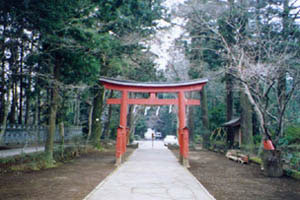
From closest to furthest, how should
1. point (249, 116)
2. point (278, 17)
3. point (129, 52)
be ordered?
point (278, 17), point (129, 52), point (249, 116)

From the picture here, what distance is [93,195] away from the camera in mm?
6141

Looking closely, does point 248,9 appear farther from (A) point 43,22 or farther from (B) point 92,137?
(B) point 92,137

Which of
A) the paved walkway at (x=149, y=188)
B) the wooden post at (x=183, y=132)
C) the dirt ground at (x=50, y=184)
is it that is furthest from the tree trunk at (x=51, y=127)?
the wooden post at (x=183, y=132)

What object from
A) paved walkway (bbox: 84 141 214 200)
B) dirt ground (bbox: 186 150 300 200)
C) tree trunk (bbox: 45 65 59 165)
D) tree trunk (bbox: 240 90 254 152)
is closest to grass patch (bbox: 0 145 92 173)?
tree trunk (bbox: 45 65 59 165)

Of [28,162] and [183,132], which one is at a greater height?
[183,132]

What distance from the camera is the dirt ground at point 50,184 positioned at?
20.0ft

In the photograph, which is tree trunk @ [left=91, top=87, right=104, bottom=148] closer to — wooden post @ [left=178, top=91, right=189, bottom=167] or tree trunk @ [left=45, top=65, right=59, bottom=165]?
tree trunk @ [left=45, top=65, right=59, bottom=165]

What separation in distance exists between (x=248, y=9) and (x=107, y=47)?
9.16 meters

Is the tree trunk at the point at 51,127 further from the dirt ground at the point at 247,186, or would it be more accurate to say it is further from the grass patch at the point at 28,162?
the dirt ground at the point at 247,186

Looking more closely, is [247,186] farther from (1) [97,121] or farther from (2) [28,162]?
(1) [97,121]

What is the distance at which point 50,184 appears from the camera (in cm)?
737

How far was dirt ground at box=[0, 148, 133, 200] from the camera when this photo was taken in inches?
241

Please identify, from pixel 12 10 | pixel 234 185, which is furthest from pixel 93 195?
pixel 12 10

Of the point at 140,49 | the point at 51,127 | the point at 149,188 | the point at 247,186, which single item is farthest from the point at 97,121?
the point at 247,186
